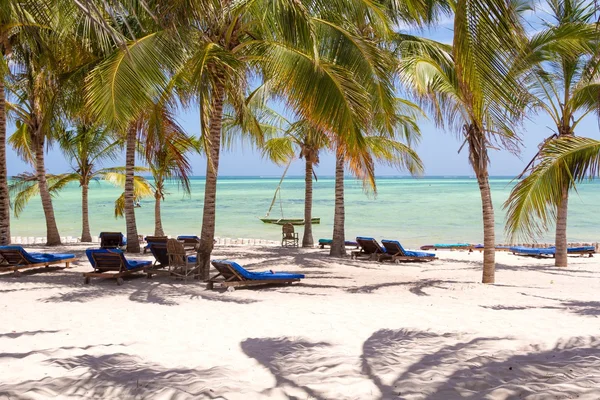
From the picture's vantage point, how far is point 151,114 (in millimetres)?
9750

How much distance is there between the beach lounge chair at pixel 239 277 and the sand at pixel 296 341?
16 cm

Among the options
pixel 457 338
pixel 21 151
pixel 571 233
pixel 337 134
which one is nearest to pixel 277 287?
pixel 337 134

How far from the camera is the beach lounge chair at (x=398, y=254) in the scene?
14.1m

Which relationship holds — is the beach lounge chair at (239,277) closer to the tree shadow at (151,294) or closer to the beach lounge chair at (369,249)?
the tree shadow at (151,294)

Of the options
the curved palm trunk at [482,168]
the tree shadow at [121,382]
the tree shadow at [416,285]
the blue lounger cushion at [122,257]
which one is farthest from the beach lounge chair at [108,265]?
the curved palm trunk at [482,168]

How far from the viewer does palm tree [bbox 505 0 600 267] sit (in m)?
9.55

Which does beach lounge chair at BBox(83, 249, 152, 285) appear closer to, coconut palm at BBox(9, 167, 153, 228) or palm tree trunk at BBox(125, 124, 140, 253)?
palm tree trunk at BBox(125, 124, 140, 253)

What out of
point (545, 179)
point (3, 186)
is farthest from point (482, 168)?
point (3, 186)

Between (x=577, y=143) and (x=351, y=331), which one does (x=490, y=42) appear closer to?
(x=351, y=331)

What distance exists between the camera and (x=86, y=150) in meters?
18.0

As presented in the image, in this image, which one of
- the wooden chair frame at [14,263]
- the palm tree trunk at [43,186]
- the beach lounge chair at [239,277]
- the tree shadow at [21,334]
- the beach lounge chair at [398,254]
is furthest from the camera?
the palm tree trunk at [43,186]

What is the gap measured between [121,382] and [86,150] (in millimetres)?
15136

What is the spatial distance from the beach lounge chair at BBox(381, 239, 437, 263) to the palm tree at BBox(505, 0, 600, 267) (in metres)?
3.10

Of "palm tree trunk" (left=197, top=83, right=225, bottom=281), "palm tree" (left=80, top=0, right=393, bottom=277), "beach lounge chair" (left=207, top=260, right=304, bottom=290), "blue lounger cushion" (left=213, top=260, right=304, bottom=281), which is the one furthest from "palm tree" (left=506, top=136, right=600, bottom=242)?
"palm tree trunk" (left=197, top=83, right=225, bottom=281)
